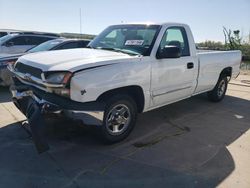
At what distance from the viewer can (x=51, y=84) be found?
3396mm

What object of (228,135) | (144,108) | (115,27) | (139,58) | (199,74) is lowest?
(228,135)

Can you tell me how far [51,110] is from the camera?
3.40 m

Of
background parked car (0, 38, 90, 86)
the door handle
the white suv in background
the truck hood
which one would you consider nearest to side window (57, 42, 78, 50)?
background parked car (0, 38, 90, 86)

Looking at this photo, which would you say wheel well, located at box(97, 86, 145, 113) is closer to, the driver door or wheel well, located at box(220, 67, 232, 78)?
the driver door

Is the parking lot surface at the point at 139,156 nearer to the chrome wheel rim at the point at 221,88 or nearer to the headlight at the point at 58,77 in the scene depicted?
the headlight at the point at 58,77

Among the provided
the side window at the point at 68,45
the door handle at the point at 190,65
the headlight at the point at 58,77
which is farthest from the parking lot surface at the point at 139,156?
the side window at the point at 68,45

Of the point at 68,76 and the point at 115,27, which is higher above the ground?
the point at 115,27

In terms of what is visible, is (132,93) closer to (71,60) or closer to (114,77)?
(114,77)

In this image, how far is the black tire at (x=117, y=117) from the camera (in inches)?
149

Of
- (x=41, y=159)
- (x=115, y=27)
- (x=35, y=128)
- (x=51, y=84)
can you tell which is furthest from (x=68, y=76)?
(x=115, y=27)

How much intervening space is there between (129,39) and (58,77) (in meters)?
1.69

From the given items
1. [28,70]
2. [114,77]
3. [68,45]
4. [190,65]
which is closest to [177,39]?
[190,65]

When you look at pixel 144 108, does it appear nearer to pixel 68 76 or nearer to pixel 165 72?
pixel 165 72

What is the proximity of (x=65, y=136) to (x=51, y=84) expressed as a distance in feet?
4.01
